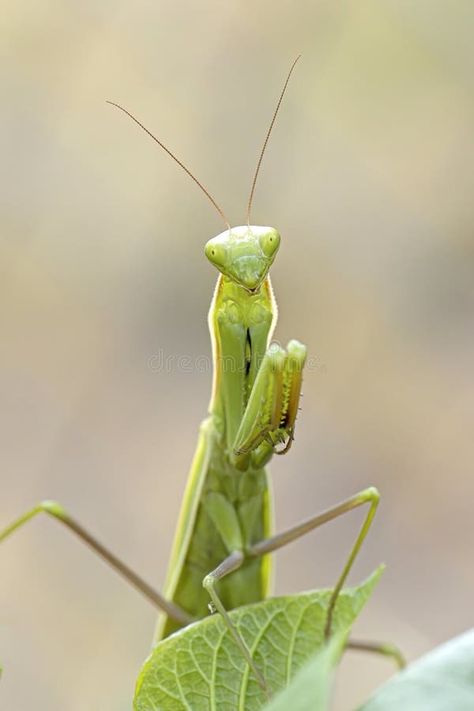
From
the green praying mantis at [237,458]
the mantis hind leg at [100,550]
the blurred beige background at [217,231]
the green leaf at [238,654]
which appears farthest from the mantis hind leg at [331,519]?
the blurred beige background at [217,231]

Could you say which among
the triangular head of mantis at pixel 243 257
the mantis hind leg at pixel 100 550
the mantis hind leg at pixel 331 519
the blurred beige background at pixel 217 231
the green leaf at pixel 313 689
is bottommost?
the green leaf at pixel 313 689

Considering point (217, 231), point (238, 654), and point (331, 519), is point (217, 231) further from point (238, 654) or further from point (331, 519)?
point (238, 654)

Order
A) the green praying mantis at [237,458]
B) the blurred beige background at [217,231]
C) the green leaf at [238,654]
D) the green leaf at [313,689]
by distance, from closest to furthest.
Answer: the green leaf at [313,689]
the green leaf at [238,654]
the green praying mantis at [237,458]
the blurred beige background at [217,231]

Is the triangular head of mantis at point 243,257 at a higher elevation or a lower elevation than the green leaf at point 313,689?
higher

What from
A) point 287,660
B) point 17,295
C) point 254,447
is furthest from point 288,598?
point 17,295

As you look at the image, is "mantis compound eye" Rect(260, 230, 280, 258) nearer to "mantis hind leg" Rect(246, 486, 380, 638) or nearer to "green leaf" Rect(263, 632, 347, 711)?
"mantis hind leg" Rect(246, 486, 380, 638)

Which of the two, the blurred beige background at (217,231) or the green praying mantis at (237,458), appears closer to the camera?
the green praying mantis at (237,458)

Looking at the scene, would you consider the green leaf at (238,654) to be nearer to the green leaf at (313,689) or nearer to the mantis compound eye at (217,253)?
the green leaf at (313,689)

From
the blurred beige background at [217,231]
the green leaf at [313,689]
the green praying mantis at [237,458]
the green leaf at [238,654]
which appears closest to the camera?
the green leaf at [313,689]
